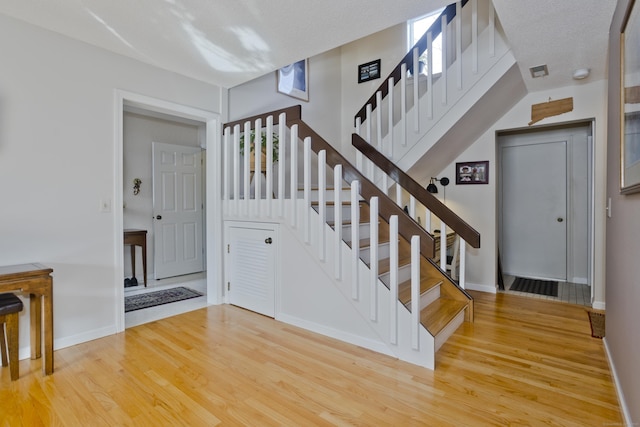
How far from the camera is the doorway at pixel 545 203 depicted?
413 cm

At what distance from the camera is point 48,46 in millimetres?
2398

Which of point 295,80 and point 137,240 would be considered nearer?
point 137,240

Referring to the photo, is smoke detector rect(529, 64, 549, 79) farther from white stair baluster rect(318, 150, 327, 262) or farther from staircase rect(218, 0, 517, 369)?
white stair baluster rect(318, 150, 327, 262)

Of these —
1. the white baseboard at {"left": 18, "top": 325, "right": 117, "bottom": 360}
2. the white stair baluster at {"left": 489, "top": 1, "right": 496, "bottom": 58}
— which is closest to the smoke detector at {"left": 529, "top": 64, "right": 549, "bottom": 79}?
the white stair baluster at {"left": 489, "top": 1, "right": 496, "bottom": 58}

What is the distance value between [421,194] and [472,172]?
132cm

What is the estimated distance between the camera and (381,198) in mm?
2471

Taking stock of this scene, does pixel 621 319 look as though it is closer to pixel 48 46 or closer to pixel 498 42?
pixel 498 42

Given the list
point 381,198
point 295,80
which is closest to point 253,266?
point 381,198

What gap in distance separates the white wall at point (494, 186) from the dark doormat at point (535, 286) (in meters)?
0.42

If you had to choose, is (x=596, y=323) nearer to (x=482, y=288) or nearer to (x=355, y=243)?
(x=482, y=288)

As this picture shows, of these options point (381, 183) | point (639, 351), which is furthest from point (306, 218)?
point (639, 351)

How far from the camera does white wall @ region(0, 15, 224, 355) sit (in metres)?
2.26

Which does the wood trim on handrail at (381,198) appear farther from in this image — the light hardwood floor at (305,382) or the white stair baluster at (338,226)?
the light hardwood floor at (305,382)

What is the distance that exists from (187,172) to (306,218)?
10.1 ft
